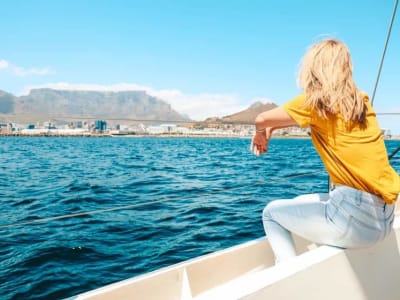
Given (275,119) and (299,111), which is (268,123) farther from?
(299,111)

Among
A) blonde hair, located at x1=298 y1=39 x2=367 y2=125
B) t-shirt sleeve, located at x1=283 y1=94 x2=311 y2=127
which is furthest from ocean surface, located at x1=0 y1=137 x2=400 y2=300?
blonde hair, located at x1=298 y1=39 x2=367 y2=125

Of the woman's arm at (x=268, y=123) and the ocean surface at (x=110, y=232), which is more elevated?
the woman's arm at (x=268, y=123)

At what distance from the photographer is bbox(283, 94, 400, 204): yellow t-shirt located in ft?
4.17

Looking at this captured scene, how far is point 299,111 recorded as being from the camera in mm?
1336

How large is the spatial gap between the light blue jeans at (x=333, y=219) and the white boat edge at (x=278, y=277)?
0.08 meters

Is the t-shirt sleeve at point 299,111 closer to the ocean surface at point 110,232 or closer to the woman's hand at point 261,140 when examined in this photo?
the woman's hand at point 261,140

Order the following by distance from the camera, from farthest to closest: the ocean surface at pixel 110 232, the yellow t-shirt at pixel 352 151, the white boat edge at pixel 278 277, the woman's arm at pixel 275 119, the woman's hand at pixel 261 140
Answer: the ocean surface at pixel 110 232
the woman's hand at pixel 261 140
the woman's arm at pixel 275 119
the yellow t-shirt at pixel 352 151
the white boat edge at pixel 278 277

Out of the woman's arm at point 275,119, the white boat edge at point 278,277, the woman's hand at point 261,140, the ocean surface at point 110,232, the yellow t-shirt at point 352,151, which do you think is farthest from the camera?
the ocean surface at point 110,232

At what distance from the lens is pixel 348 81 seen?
52.5 inches

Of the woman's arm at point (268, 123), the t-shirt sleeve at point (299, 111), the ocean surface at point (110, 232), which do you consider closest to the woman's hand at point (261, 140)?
the woman's arm at point (268, 123)

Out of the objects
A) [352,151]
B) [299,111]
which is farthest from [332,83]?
[352,151]

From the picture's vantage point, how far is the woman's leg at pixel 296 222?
140cm

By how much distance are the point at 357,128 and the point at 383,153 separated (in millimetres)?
134

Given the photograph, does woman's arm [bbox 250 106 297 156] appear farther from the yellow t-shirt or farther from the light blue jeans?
the light blue jeans
